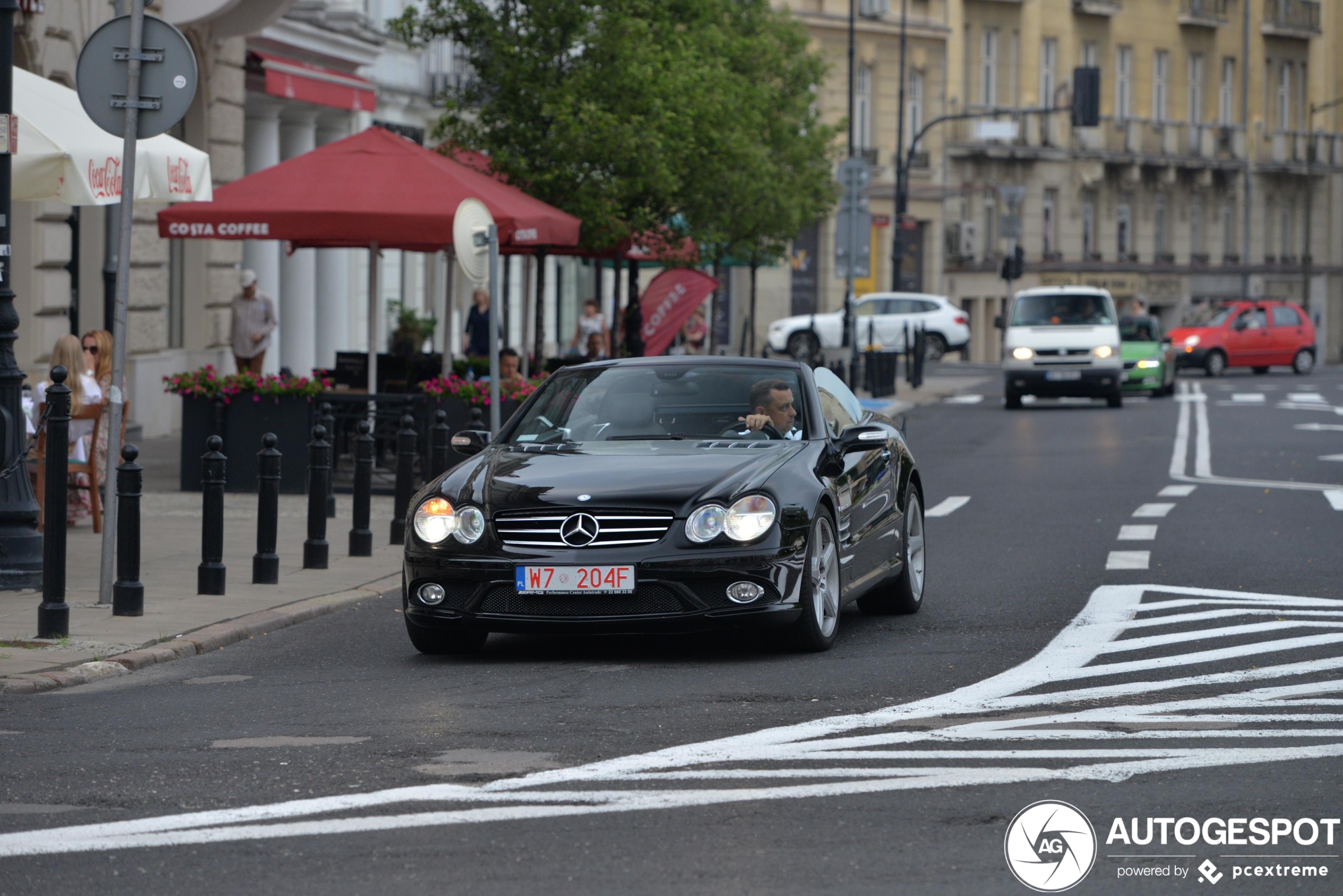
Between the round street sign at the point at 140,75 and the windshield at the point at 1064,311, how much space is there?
2695 centimetres

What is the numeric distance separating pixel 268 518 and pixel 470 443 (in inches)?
90.8

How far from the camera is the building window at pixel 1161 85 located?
74875 millimetres

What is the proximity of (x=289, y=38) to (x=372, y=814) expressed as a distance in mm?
24166

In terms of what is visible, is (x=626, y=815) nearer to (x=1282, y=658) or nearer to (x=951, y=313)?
(x=1282, y=658)

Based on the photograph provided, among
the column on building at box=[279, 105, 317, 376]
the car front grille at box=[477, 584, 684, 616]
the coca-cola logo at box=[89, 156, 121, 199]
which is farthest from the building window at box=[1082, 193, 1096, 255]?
the car front grille at box=[477, 584, 684, 616]

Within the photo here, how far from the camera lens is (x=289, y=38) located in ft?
95.4

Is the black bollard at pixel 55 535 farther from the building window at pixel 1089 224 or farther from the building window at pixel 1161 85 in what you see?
the building window at pixel 1161 85

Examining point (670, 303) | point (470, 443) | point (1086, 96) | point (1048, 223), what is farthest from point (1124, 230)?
point (470, 443)

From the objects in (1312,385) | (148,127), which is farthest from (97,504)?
(1312,385)

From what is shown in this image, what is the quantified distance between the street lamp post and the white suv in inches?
1709

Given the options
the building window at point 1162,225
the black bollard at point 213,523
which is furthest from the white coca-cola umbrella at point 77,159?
the building window at point 1162,225

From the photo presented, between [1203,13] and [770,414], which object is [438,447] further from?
[1203,13]

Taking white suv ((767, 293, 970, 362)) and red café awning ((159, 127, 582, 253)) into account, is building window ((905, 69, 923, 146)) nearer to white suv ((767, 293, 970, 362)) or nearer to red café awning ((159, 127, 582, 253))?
white suv ((767, 293, 970, 362))

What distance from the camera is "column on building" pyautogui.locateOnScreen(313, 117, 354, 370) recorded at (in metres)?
33.0
